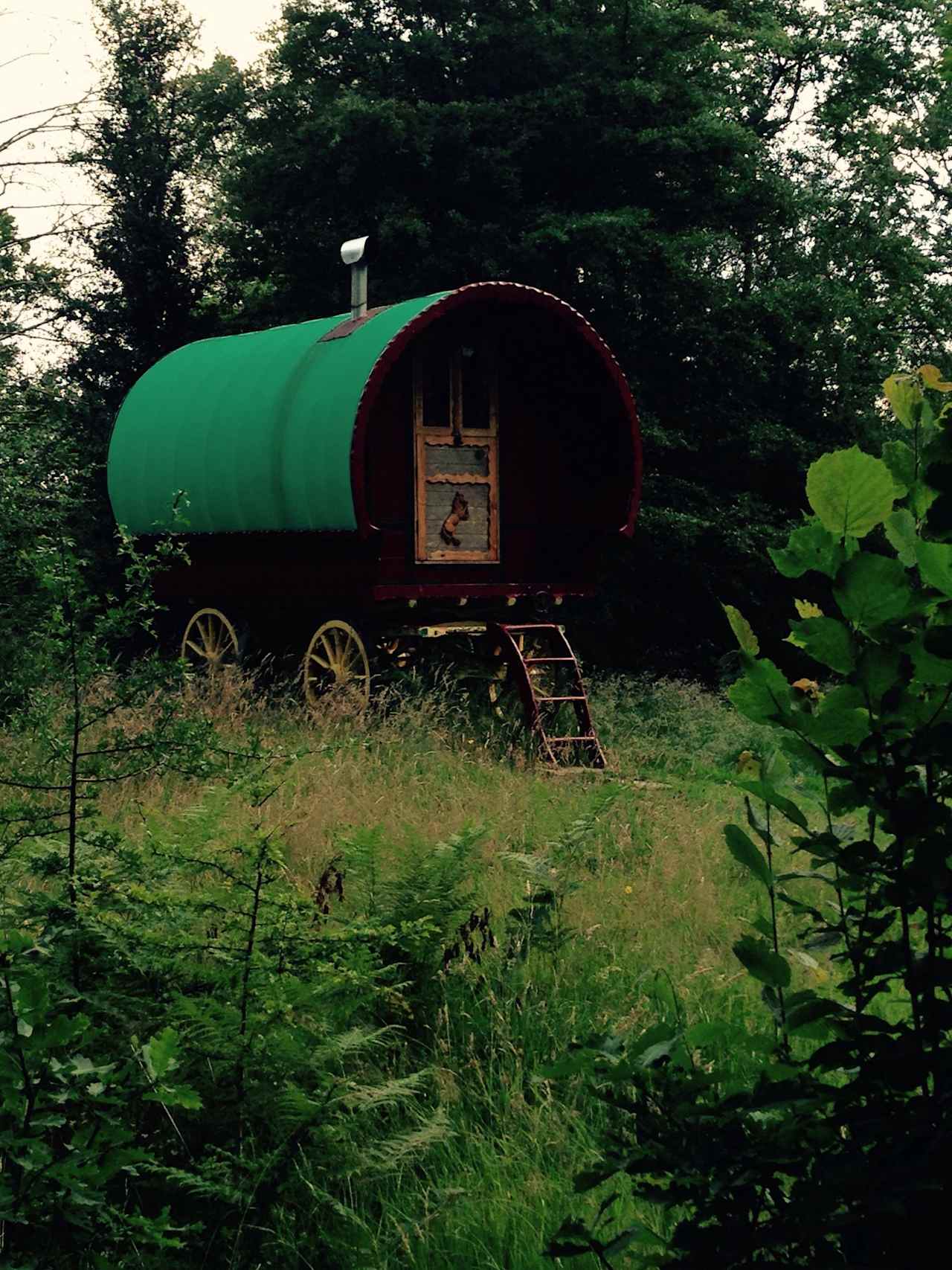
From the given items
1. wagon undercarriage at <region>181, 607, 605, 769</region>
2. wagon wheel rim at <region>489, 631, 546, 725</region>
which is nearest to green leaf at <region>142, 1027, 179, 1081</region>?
wagon undercarriage at <region>181, 607, 605, 769</region>

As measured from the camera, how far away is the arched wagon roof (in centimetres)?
1223

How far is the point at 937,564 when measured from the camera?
5.73 feet

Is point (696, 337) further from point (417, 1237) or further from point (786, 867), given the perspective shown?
point (417, 1237)

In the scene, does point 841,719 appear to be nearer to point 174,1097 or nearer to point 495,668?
point 174,1097

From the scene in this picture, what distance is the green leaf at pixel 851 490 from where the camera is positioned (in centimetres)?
178

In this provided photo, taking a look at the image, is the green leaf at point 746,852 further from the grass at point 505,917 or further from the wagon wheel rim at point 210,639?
the wagon wheel rim at point 210,639

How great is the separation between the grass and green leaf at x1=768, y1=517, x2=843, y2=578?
57 centimetres

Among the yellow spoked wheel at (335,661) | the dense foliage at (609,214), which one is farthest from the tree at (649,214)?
the yellow spoked wheel at (335,661)

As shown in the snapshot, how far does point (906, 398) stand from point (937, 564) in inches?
9.6

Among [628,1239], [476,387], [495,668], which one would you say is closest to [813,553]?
[628,1239]

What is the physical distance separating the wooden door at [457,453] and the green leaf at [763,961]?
11.5 meters

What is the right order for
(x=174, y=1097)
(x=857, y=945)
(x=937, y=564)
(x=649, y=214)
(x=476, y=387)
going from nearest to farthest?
(x=937, y=564)
(x=857, y=945)
(x=174, y=1097)
(x=476, y=387)
(x=649, y=214)

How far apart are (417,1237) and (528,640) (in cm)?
1086

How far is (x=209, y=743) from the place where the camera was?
4.32m
